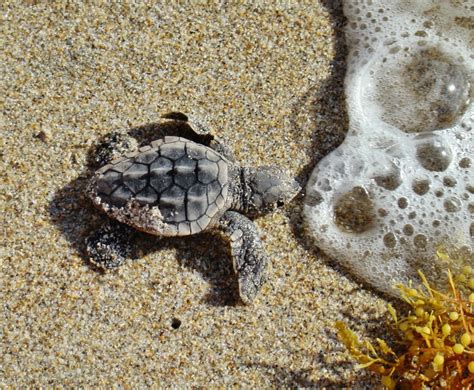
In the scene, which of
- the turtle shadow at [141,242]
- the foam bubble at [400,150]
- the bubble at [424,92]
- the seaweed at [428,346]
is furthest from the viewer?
the bubble at [424,92]

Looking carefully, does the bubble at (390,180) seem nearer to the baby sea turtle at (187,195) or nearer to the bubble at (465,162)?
the bubble at (465,162)

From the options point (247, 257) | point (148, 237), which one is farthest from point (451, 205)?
point (148, 237)

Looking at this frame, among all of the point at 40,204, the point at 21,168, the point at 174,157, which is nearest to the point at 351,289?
the point at 174,157

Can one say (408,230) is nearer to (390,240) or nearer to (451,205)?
(390,240)

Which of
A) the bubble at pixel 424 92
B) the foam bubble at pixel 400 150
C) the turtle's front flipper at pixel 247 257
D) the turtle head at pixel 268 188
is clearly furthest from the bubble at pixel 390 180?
the turtle's front flipper at pixel 247 257

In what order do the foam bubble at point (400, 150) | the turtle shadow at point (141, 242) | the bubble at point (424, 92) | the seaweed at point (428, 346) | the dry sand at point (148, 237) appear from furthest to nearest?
the bubble at point (424, 92) < the foam bubble at point (400, 150) < the turtle shadow at point (141, 242) < the dry sand at point (148, 237) < the seaweed at point (428, 346)

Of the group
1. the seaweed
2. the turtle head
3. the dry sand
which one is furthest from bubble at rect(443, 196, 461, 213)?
the turtle head

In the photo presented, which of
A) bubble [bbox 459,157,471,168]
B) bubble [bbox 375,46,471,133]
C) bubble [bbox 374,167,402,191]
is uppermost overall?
bubble [bbox 375,46,471,133]

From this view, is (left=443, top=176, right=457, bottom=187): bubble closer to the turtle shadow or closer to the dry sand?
the dry sand
